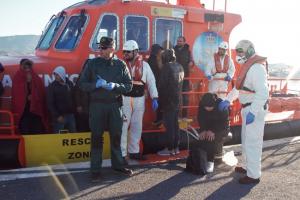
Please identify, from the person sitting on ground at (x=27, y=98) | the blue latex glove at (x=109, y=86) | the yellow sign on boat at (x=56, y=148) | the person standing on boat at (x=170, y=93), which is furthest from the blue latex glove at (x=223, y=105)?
the person sitting on ground at (x=27, y=98)

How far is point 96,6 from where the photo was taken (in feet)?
20.5

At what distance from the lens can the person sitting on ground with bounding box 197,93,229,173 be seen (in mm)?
5758

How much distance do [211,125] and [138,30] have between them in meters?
1.91

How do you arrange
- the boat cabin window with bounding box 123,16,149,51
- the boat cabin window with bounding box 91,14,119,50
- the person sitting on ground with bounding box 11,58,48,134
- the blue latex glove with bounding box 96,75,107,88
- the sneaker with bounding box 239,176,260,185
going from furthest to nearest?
the boat cabin window with bounding box 123,16,149,51 → the boat cabin window with bounding box 91,14,119,50 → the person sitting on ground with bounding box 11,58,48,134 → the sneaker with bounding box 239,176,260,185 → the blue latex glove with bounding box 96,75,107,88

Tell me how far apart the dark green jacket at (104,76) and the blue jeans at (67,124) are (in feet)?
3.51

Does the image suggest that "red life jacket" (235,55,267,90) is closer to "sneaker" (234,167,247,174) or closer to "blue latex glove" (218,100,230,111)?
"blue latex glove" (218,100,230,111)

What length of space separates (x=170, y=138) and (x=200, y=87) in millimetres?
1380

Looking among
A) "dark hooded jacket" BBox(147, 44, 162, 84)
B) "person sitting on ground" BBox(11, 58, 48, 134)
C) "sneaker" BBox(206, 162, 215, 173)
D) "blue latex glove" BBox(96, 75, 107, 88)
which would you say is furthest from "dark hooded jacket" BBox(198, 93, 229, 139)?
"person sitting on ground" BBox(11, 58, 48, 134)

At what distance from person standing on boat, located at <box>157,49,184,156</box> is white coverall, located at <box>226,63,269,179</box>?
1132mm

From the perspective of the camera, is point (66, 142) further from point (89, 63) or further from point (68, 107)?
point (89, 63)

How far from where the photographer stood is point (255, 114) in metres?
5.01

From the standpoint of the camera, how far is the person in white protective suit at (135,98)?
5.70 m

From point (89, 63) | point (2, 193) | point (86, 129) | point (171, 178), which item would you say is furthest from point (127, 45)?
point (2, 193)

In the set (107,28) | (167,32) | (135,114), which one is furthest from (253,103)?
(107,28)
